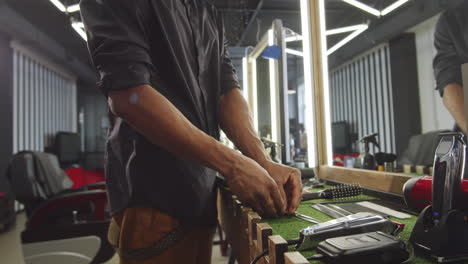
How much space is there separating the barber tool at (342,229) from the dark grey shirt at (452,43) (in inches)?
29.7

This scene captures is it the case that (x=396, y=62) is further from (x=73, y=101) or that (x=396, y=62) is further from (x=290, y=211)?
(x=73, y=101)

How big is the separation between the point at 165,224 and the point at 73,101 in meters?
8.68

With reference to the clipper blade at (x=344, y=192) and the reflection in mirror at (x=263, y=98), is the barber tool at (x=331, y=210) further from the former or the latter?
the reflection in mirror at (x=263, y=98)

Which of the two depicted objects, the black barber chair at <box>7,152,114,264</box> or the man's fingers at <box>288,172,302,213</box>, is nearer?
the man's fingers at <box>288,172,302,213</box>

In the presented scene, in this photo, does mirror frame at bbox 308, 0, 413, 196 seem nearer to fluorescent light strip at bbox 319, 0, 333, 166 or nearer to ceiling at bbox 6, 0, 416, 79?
fluorescent light strip at bbox 319, 0, 333, 166

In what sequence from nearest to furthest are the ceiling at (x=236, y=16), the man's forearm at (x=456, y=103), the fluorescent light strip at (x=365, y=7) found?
1. the man's forearm at (x=456, y=103)
2. the fluorescent light strip at (x=365, y=7)
3. the ceiling at (x=236, y=16)

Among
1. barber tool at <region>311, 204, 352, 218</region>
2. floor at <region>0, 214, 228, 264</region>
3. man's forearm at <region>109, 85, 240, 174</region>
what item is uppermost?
man's forearm at <region>109, 85, 240, 174</region>

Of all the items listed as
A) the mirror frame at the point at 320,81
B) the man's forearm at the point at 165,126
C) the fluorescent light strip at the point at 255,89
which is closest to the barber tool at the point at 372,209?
the man's forearm at the point at 165,126

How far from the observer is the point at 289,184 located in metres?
0.78

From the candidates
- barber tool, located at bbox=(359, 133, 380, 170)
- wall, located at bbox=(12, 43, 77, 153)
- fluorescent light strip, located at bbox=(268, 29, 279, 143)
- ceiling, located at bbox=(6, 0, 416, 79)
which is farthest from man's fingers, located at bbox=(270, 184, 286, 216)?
wall, located at bbox=(12, 43, 77, 153)

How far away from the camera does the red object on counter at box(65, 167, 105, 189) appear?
4.99m

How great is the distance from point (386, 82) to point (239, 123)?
11.0 ft

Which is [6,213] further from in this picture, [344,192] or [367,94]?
[367,94]

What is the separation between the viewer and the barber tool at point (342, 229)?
0.50 metres
